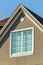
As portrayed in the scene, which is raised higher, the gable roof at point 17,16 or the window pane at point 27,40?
the gable roof at point 17,16

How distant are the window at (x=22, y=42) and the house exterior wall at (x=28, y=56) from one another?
0.89ft

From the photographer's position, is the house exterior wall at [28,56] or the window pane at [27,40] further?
the window pane at [27,40]

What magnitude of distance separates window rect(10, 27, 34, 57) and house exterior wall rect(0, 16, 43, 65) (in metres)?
0.27

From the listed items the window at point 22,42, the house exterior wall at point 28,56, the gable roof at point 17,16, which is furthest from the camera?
the window at point 22,42

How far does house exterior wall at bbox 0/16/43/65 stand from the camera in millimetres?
28516

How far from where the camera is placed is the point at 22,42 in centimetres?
2952

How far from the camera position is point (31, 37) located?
95.9ft

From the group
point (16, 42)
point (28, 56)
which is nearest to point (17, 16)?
point (16, 42)

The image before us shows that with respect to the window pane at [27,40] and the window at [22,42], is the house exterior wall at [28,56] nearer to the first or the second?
the window at [22,42]

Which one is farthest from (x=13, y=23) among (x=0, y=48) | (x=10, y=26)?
(x=0, y=48)

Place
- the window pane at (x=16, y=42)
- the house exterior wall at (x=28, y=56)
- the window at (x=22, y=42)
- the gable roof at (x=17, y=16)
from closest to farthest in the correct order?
the house exterior wall at (x=28, y=56) → the gable roof at (x=17, y=16) → the window at (x=22, y=42) → the window pane at (x=16, y=42)

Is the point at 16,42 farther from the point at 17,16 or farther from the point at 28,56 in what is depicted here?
the point at 17,16

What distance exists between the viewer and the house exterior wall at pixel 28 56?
93.6 feet

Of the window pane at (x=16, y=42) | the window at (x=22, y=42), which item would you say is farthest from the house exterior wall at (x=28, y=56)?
the window pane at (x=16, y=42)
